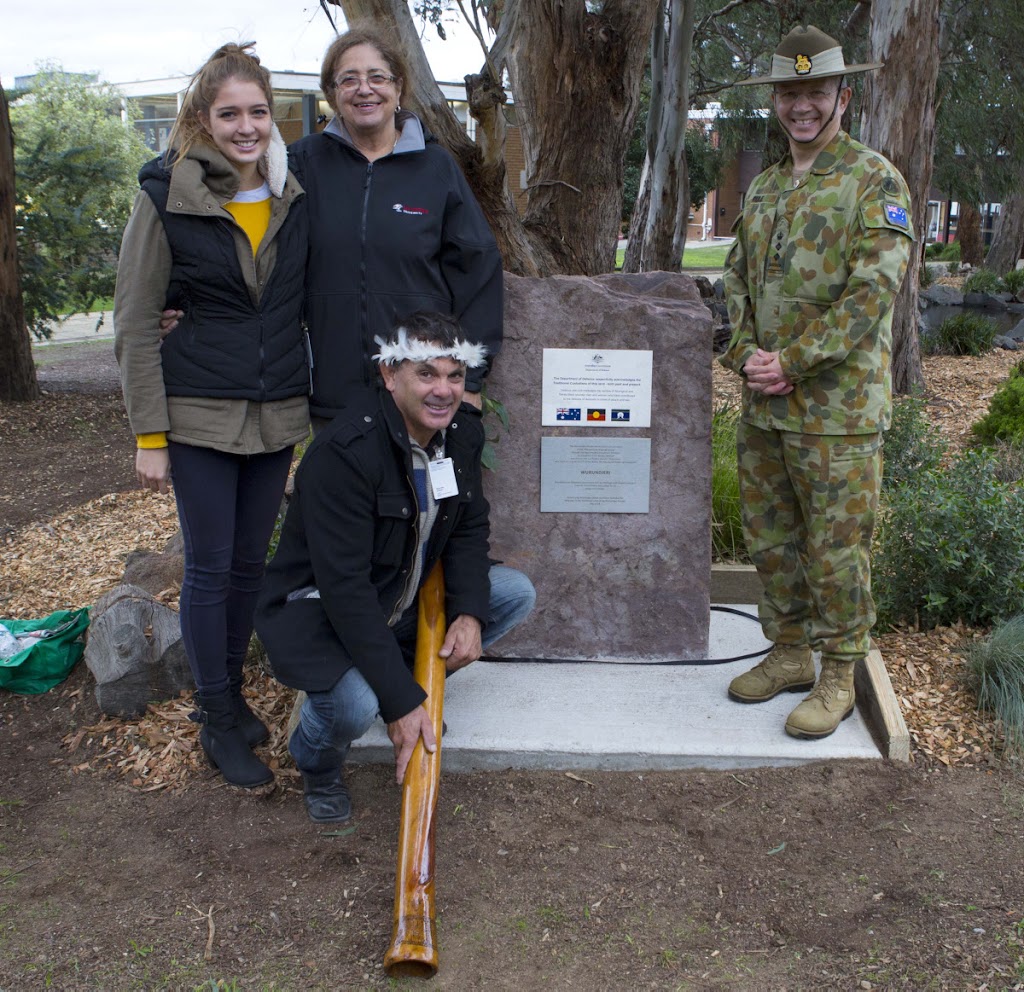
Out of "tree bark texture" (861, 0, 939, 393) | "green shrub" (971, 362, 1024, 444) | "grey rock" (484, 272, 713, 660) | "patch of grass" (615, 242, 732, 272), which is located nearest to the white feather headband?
"grey rock" (484, 272, 713, 660)

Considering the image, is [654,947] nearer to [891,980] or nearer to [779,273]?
[891,980]

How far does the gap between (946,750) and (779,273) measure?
67.6 inches

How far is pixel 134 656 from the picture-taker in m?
4.07

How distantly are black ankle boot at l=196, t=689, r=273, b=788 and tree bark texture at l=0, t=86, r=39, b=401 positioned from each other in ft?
23.4

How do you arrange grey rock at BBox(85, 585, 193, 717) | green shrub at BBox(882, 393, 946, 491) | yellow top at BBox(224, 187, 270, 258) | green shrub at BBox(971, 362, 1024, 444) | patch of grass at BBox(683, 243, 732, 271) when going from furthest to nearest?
patch of grass at BBox(683, 243, 732, 271) → green shrub at BBox(971, 362, 1024, 444) → green shrub at BBox(882, 393, 946, 491) → grey rock at BBox(85, 585, 193, 717) → yellow top at BBox(224, 187, 270, 258)

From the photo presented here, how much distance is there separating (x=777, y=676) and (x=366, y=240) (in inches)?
Result: 82.4

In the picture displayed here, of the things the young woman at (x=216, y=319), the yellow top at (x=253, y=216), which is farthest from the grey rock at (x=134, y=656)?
the yellow top at (x=253, y=216)

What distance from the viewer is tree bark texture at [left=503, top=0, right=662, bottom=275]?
7.48 m

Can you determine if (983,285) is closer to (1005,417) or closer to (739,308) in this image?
(1005,417)

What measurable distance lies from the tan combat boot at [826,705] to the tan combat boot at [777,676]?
17 centimetres

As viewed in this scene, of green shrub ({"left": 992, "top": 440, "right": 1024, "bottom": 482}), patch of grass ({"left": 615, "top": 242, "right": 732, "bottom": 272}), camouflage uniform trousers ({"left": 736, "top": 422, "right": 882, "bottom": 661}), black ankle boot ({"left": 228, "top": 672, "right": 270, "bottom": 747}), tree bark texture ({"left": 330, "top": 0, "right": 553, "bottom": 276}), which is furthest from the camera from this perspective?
patch of grass ({"left": 615, "top": 242, "right": 732, "bottom": 272})

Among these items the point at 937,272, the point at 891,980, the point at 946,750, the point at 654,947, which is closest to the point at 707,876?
the point at 654,947

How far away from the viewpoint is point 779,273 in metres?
3.50

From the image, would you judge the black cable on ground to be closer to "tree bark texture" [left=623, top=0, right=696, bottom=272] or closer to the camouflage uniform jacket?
the camouflage uniform jacket
